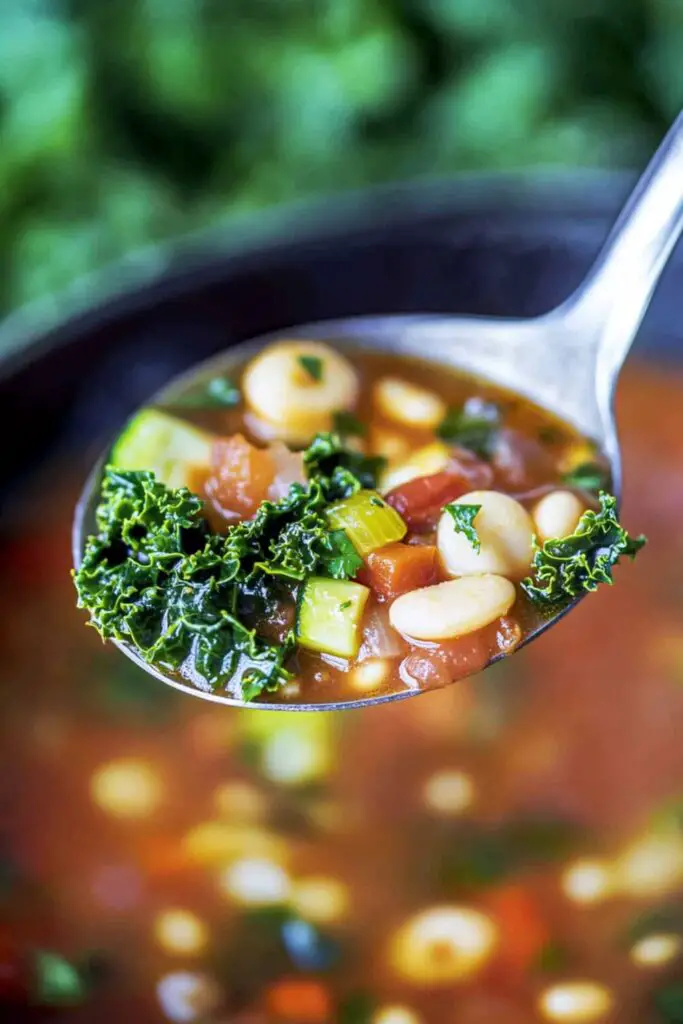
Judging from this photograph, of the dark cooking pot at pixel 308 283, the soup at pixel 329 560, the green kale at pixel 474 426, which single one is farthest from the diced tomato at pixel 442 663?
the dark cooking pot at pixel 308 283

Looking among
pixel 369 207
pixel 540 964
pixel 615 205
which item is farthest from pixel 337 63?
pixel 540 964

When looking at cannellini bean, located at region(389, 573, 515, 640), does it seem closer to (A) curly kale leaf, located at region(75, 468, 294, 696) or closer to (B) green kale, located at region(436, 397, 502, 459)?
(A) curly kale leaf, located at region(75, 468, 294, 696)

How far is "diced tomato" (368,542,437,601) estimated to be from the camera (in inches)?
66.0

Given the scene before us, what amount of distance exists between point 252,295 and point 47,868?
1286 mm

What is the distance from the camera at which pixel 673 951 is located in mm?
2068

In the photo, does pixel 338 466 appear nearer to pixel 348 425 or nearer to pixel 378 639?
pixel 348 425

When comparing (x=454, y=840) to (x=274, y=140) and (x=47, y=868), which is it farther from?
(x=274, y=140)

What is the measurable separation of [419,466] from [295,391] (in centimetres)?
28

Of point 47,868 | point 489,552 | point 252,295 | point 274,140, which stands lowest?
point 47,868

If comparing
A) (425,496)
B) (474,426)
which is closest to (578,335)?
(474,426)

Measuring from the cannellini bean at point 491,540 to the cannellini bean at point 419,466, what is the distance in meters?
0.11

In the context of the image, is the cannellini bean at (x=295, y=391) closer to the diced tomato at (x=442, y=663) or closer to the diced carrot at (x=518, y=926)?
the diced tomato at (x=442, y=663)

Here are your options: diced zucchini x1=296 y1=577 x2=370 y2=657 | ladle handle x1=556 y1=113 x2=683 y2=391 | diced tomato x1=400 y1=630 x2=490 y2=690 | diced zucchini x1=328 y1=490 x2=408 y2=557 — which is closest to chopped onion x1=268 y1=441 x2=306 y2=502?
diced zucchini x1=328 y1=490 x2=408 y2=557

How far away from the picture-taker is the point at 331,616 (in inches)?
63.9
